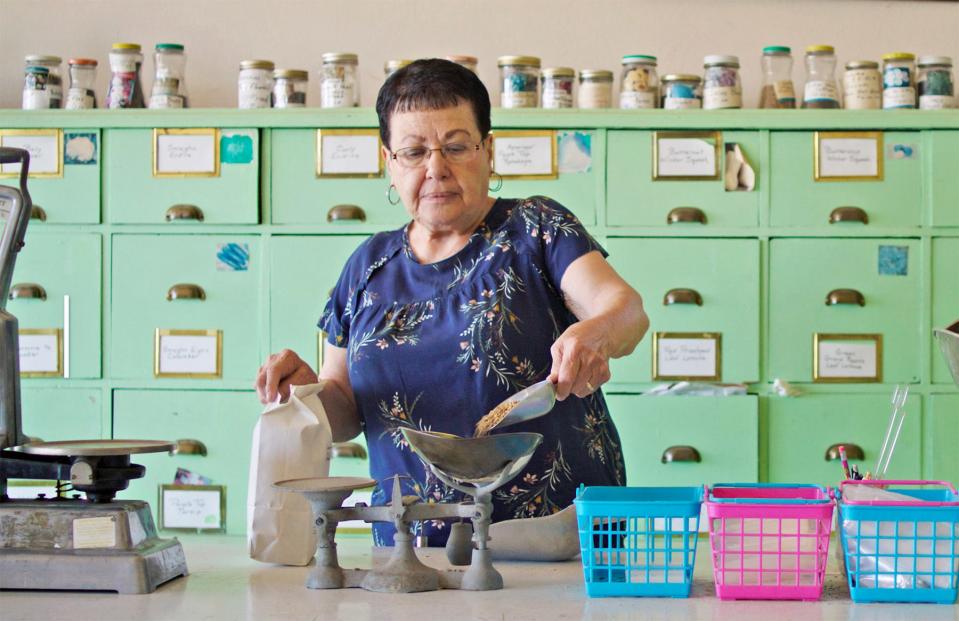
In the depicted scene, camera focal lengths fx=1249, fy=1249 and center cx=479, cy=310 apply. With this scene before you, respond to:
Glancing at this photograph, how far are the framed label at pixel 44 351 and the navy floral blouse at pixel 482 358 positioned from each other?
1.65m

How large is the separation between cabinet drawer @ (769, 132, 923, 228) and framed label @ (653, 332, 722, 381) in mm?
350

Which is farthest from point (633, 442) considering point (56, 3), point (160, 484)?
point (56, 3)

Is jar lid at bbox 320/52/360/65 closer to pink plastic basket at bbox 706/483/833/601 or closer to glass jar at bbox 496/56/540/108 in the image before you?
glass jar at bbox 496/56/540/108

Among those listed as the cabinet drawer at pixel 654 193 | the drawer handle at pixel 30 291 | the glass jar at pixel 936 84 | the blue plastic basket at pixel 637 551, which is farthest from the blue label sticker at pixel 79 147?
the blue plastic basket at pixel 637 551

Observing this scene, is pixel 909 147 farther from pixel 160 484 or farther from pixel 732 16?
pixel 160 484

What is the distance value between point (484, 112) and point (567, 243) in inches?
9.6

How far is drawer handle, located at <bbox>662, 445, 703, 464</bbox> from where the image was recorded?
10.4ft

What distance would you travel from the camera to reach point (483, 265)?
1.85 metres

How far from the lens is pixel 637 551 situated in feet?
4.57

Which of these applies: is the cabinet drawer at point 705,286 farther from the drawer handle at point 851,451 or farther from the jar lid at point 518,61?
the jar lid at point 518,61

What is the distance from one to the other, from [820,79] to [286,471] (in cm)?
227

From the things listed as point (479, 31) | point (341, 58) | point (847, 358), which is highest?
point (479, 31)

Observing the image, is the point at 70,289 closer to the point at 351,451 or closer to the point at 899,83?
the point at 351,451

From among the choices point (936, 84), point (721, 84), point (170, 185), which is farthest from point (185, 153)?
point (936, 84)
